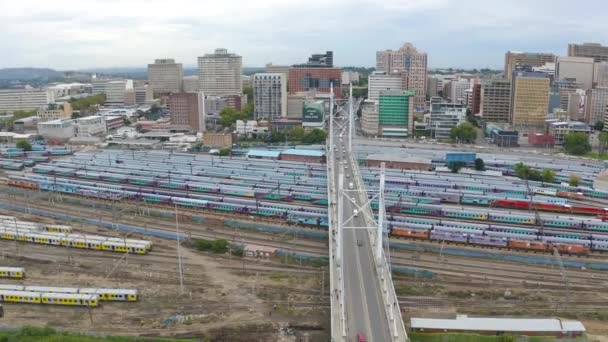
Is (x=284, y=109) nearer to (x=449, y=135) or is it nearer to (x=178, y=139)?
(x=178, y=139)

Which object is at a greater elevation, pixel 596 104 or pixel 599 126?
pixel 596 104

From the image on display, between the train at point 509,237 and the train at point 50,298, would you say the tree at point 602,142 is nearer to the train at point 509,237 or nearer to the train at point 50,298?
the train at point 509,237

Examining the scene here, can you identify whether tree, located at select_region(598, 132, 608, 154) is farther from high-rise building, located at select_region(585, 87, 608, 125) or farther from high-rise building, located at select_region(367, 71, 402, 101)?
high-rise building, located at select_region(367, 71, 402, 101)

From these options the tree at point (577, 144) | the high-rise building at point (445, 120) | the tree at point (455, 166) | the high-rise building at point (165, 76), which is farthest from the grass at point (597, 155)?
the high-rise building at point (165, 76)

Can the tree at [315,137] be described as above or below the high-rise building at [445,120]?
below

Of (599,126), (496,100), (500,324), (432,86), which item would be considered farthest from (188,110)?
(500,324)

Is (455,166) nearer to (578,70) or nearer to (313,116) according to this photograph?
(313,116)

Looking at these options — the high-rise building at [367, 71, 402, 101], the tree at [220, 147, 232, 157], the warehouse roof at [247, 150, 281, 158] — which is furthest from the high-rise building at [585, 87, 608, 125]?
the tree at [220, 147, 232, 157]
